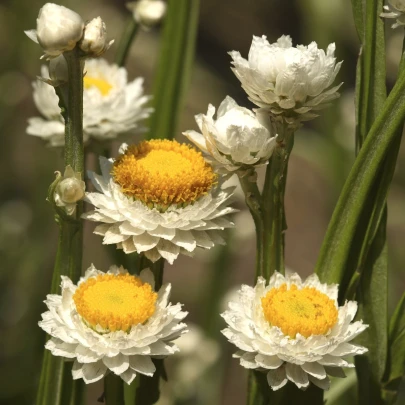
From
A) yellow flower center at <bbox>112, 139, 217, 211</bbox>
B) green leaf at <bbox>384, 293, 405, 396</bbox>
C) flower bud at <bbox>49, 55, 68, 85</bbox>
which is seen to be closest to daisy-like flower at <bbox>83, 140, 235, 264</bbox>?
yellow flower center at <bbox>112, 139, 217, 211</bbox>

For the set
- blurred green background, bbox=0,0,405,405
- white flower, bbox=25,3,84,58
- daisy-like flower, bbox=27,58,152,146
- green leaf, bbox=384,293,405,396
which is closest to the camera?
white flower, bbox=25,3,84,58

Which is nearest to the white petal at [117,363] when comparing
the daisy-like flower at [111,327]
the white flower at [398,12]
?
the daisy-like flower at [111,327]

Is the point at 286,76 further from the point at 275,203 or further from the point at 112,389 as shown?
the point at 112,389

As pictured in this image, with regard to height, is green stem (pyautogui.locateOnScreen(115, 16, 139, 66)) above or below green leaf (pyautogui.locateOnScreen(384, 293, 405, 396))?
above

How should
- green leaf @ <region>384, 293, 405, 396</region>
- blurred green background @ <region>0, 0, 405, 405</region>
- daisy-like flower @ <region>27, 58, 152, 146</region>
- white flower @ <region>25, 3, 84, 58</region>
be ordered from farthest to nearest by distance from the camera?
1. blurred green background @ <region>0, 0, 405, 405</region>
2. daisy-like flower @ <region>27, 58, 152, 146</region>
3. green leaf @ <region>384, 293, 405, 396</region>
4. white flower @ <region>25, 3, 84, 58</region>

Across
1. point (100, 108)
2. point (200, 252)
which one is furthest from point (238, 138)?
point (200, 252)

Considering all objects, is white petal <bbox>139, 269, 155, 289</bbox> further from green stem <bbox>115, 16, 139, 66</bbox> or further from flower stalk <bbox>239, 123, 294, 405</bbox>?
green stem <bbox>115, 16, 139, 66</bbox>
